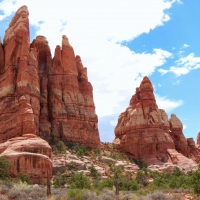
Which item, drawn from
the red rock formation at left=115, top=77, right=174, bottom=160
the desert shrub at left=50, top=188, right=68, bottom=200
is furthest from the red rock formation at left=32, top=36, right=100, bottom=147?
the desert shrub at left=50, top=188, right=68, bottom=200

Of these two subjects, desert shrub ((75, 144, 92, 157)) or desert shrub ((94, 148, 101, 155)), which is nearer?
desert shrub ((75, 144, 92, 157))

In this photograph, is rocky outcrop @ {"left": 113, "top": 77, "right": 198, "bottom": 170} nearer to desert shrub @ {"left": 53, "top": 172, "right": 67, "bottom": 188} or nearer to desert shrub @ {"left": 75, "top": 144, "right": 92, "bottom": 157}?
desert shrub @ {"left": 75, "top": 144, "right": 92, "bottom": 157}

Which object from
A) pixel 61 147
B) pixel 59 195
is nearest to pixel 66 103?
pixel 61 147

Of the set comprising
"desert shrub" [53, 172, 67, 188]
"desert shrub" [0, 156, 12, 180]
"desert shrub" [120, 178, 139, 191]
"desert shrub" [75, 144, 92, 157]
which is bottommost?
"desert shrub" [120, 178, 139, 191]

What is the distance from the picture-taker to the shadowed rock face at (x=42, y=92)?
52259mm

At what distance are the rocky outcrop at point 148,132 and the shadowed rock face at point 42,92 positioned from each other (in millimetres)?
8646

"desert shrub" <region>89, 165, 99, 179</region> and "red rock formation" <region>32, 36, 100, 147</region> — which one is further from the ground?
"red rock formation" <region>32, 36, 100, 147</region>

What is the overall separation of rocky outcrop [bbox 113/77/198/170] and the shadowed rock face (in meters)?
8.65

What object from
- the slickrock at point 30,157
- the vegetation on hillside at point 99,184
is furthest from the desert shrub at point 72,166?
the slickrock at point 30,157

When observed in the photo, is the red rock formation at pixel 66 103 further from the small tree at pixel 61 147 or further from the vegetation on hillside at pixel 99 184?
the small tree at pixel 61 147

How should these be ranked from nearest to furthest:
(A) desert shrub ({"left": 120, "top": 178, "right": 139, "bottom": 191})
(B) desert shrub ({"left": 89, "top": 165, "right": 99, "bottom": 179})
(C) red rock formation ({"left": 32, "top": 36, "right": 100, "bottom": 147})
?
(A) desert shrub ({"left": 120, "top": 178, "right": 139, "bottom": 191}) < (B) desert shrub ({"left": 89, "top": 165, "right": 99, "bottom": 179}) < (C) red rock formation ({"left": 32, "top": 36, "right": 100, "bottom": 147})

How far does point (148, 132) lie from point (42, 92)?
23514 millimetres

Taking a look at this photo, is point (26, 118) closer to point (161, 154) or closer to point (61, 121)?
point (61, 121)

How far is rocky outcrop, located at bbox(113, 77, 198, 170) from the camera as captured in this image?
6681 centimetres
